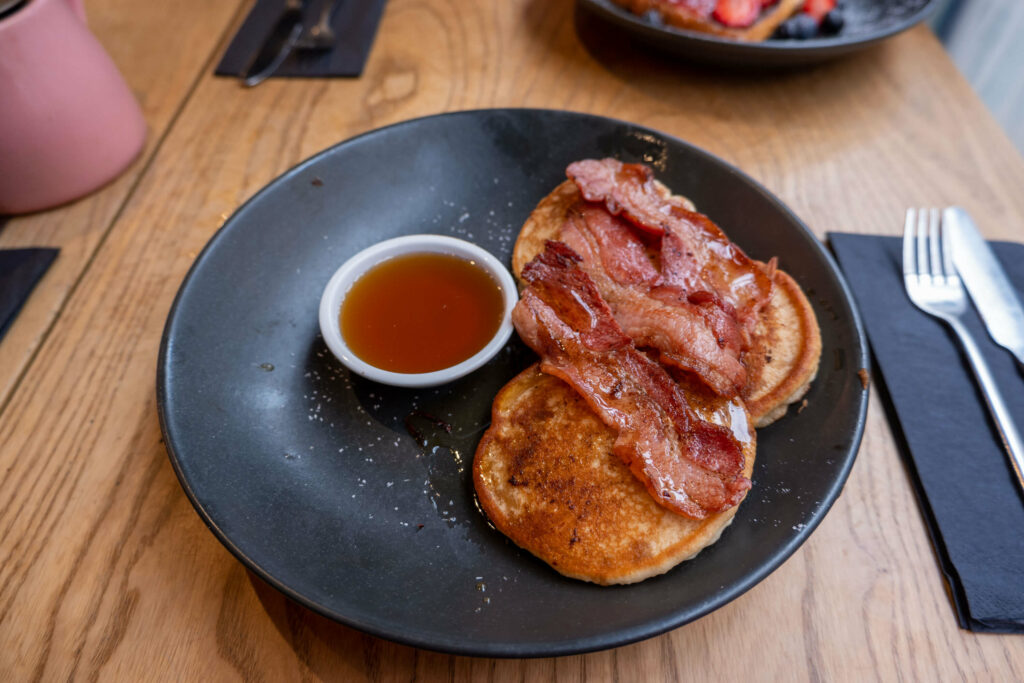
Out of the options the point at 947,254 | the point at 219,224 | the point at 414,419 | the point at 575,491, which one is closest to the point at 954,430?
the point at 947,254

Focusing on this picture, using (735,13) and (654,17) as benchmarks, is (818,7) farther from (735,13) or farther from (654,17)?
(654,17)

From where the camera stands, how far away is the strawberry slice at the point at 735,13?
1974 millimetres

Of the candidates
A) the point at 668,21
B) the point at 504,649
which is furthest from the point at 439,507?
the point at 668,21

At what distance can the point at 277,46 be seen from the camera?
6.96 ft

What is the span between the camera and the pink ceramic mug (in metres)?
1.38

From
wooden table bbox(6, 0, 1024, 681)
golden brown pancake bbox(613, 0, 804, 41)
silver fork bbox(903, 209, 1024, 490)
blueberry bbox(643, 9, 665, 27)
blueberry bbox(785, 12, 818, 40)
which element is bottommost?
wooden table bbox(6, 0, 1024, 681)

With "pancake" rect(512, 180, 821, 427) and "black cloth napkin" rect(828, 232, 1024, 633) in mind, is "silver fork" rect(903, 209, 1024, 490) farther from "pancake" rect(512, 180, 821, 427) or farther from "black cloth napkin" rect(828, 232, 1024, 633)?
"pancake" rect(512, 180, 821, 427)

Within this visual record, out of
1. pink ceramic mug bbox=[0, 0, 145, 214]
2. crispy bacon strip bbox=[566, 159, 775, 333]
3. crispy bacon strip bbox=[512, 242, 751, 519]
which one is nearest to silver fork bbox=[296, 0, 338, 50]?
pink ceramic mug bbox=[0, 0, 145, 214]

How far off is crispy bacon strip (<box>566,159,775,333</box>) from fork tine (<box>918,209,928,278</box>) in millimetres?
498

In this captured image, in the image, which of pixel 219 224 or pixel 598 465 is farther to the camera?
pixel 219 224

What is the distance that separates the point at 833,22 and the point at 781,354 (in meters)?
1.50

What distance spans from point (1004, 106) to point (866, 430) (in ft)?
8.58

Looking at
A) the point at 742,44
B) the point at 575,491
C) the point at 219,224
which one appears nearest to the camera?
the point at 575,491

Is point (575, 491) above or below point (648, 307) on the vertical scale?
below
